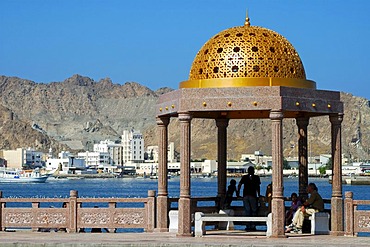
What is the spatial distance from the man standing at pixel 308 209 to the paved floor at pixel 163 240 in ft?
2.00

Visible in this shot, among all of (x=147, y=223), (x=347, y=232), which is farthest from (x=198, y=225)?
(x=347, y=232)

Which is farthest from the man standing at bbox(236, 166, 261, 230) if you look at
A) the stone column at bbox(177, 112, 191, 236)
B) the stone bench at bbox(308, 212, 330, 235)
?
the stone column at bbox(177, 112, 191, 236)

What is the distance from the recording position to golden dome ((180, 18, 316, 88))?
22.0 m

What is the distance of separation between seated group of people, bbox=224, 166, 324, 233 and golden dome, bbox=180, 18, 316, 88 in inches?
112

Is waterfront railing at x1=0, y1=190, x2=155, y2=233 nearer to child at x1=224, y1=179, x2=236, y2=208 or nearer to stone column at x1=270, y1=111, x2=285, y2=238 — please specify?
child at x1=224, y1=179, x2=236, y2=208

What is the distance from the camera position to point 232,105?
2159 centimetres

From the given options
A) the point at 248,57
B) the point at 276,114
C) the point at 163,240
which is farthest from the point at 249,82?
the point at 163,240

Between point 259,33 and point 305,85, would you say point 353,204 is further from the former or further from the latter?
point 259,33

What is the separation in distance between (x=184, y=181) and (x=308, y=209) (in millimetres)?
3323

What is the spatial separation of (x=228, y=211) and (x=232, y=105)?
4.16 metres

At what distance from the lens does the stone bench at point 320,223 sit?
22.7 m

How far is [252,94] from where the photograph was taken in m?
21.5

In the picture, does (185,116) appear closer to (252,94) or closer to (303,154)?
(252,94)

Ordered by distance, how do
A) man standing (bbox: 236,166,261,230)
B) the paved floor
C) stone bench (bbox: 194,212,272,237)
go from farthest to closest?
1. man standing (bbox: 236,166,261,230)
2. stone bench (bbox: 194,212,272,237)
3. the paved floor
